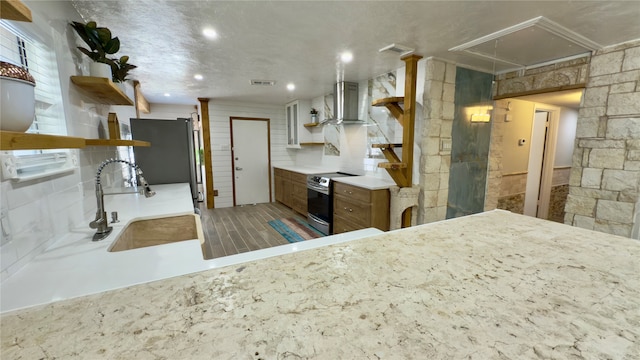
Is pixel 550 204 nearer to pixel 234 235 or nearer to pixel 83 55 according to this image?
pixel 234 235

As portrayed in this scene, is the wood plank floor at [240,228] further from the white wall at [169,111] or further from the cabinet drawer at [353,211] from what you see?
the white wall at [169,111]

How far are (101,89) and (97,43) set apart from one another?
28 cm

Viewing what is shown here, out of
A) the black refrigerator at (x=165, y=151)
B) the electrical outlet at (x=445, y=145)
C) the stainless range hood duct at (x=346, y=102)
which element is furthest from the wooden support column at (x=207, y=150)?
the electrical outlet at (x=445, y=145)

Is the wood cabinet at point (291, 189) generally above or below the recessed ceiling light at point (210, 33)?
below

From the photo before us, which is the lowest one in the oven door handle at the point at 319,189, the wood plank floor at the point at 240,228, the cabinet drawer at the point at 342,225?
the wood plank floor at the point at 240,228

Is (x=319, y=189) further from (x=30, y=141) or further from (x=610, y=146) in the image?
(x=30, y=141)

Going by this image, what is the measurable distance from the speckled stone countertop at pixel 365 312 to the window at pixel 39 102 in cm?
68

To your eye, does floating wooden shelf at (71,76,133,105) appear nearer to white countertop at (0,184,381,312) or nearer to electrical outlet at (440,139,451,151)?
white countertop at (0,184,381,312)

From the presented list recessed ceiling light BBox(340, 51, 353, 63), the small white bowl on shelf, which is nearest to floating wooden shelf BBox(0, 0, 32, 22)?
the small white bowl on shelf

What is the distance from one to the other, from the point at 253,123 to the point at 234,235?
2.70 metres

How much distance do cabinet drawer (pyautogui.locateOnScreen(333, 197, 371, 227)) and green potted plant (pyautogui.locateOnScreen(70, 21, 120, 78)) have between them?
103 inches

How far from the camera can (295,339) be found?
528mm

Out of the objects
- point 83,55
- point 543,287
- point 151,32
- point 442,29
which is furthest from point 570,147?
point 83,55

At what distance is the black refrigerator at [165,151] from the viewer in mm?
2990
